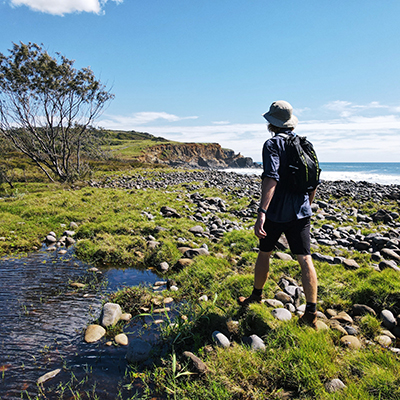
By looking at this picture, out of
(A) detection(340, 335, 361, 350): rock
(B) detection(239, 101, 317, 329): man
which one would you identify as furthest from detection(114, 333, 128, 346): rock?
(A) detection(340, 335, 361, 350): rock

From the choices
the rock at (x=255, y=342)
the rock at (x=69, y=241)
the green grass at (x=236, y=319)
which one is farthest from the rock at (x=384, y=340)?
the rock at (x=69, y=241)

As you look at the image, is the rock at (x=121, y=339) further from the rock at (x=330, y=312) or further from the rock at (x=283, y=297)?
the rock at (x=330, y=312)

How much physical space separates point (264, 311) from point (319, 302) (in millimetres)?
1359

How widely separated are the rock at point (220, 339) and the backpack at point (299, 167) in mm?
2238

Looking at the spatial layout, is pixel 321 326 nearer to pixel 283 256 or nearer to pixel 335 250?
pixel 283 256

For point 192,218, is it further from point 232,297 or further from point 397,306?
point 397,306

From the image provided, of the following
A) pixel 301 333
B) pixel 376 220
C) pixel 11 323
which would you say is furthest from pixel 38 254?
Result: pixel 376 220

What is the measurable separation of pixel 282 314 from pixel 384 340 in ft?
4.34

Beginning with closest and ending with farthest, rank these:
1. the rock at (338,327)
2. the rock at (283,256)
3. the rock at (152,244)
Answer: the rock at (338,327)
the rock at (283,256)
the rock at (152,244)

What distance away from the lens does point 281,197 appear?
11.7 ft

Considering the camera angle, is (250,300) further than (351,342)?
Yes

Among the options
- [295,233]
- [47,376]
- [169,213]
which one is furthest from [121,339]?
[169,213]

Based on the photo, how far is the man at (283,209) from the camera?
3.36 m

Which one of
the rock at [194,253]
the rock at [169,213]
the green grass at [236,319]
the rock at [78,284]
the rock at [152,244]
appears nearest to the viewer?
the green grass at [236,319]
